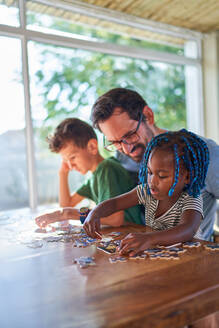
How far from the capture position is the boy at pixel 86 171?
A: 6.79ft

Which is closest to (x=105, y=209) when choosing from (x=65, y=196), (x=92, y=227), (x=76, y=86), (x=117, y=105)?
(x=92, y=227)

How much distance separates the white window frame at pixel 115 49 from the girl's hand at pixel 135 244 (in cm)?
228

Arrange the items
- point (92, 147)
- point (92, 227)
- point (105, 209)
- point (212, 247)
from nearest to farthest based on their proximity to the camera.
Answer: point (212, 247) → point (92, 227) → point (105, 209) → point (92, 147)

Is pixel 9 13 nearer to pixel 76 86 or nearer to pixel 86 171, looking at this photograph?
pixel 86 171

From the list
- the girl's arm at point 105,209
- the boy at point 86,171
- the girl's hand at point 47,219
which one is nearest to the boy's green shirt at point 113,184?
the boy at point 86,171

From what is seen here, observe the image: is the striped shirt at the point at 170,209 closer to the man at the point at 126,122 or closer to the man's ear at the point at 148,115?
the man at the point at 126,122

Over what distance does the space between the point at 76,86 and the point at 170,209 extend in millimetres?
4071

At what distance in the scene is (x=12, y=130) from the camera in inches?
137

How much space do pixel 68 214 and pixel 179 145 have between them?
844 mm

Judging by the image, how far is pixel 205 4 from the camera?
375cm

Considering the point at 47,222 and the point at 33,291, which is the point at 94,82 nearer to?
the point at 47,222

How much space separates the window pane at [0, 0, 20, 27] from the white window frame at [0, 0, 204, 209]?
5cm

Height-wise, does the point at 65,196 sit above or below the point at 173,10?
below

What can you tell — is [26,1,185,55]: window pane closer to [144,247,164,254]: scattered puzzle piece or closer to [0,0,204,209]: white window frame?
[0,0,204,209]: white window frame
